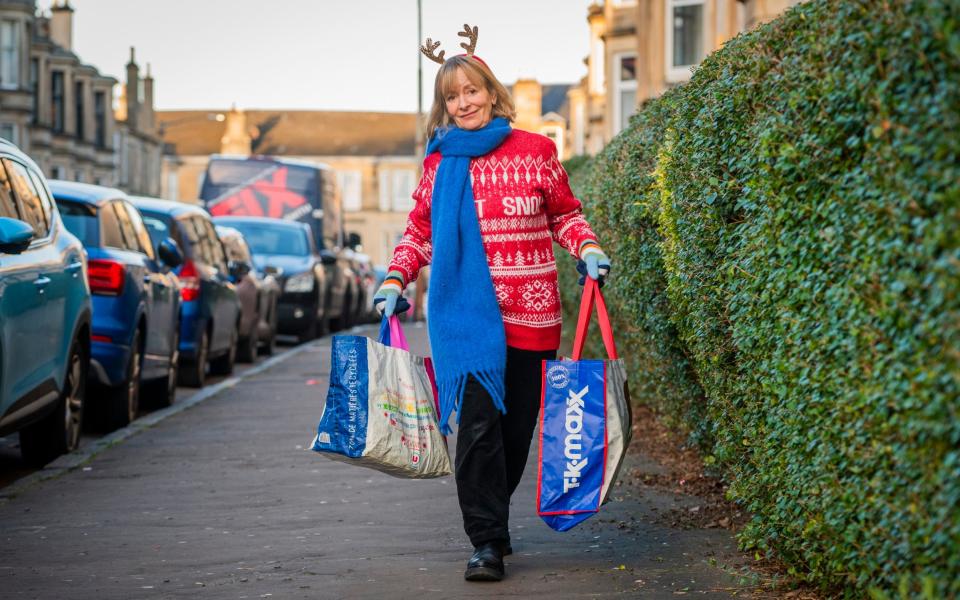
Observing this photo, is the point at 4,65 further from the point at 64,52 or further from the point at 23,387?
the point at 23,387

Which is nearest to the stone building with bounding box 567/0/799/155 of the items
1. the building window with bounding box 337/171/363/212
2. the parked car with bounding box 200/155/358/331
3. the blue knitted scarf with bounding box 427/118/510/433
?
the blue knitted scarf with bounding box 427/118/510/433

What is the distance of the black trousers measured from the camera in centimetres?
585

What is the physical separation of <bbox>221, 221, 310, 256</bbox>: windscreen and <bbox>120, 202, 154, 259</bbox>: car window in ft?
39.9

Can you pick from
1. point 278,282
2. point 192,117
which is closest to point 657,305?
point 278,282

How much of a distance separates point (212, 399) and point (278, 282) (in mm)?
10423

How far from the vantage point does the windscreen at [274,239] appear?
81.4 ft

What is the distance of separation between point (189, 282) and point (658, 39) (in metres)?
15.4

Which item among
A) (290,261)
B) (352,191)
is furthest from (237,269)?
(352,191)

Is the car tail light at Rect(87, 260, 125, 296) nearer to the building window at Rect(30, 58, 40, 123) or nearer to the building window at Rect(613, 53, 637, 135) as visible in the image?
the building window at Rect(613, 53, 637, 135)

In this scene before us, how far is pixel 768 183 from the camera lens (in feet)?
15.5

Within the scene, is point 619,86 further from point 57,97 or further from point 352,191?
point 352,191

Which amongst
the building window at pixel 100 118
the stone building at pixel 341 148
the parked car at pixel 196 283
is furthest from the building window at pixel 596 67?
the parked car at pixel 196 283

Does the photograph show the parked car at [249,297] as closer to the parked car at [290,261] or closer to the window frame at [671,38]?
the parked car at [290,261]

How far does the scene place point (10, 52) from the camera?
5234cm
